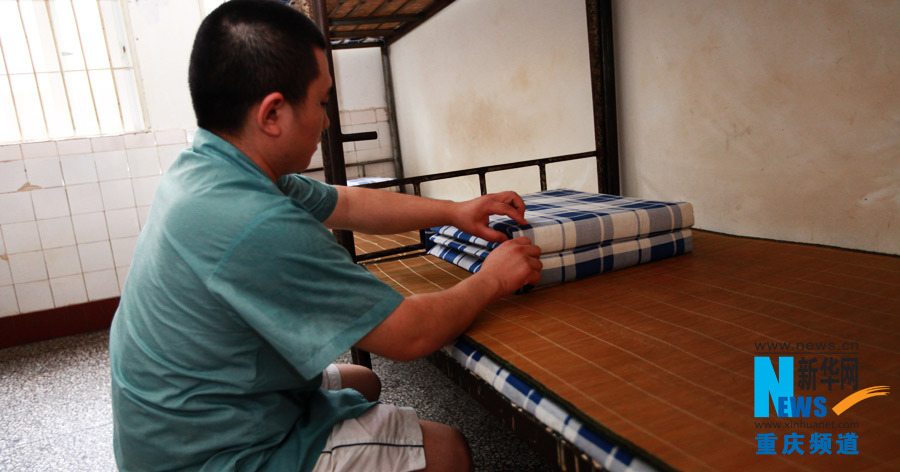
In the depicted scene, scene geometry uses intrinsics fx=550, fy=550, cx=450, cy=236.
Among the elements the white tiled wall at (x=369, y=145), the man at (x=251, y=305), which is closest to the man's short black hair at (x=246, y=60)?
the man at (x=251, y=305)

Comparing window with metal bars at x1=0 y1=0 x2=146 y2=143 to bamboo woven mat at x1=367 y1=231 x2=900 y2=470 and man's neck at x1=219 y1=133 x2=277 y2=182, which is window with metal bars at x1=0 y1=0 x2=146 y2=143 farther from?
man's neck at x1=219 y1=133 x2=277 y2=182

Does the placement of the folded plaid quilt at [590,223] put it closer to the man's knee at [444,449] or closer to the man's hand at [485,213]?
the man's hand at [485,213]

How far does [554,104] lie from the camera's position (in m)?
3.01

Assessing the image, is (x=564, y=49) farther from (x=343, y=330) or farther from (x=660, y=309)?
(x=343, y=330)

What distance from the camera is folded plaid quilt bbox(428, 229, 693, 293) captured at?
1.49 metres

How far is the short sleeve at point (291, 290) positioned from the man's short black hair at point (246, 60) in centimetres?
24

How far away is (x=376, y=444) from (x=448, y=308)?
289 mm

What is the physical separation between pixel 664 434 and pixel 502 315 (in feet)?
1.87

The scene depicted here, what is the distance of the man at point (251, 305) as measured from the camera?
875mm

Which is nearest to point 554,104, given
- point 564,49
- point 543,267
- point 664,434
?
point 564,49

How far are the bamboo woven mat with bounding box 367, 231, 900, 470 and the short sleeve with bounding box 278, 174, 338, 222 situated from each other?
0.36 metres

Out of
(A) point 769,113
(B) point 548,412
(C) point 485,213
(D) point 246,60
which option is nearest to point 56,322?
(C) point 485,213

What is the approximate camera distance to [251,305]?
0.87 metres

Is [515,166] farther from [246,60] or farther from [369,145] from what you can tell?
[369,145]
